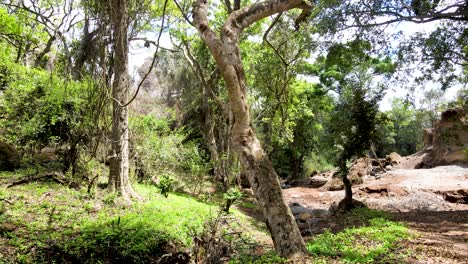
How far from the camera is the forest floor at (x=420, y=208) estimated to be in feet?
19.7

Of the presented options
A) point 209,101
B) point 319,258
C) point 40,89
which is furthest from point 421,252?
point 209,101

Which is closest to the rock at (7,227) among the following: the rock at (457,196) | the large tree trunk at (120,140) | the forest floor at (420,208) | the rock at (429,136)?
the large tree trunk at (120,140)

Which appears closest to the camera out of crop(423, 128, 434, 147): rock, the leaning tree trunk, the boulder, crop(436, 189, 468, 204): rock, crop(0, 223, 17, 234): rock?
the leaning tree trunk

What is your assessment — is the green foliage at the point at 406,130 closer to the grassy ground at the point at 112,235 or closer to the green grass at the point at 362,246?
the green grass at the point at 362,246

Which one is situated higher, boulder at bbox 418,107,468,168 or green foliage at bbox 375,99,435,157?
green foliage at bbox 375,99,435,157

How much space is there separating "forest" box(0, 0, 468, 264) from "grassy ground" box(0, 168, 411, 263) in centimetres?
3

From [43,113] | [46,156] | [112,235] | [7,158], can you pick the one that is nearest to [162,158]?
[46,156]

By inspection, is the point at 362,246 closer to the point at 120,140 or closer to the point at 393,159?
the point at 120,140

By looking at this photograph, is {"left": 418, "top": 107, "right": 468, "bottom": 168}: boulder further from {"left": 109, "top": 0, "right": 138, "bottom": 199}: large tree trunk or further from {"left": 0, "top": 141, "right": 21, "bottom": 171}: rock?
{"left": 0, "top": 141, "right": 21, "bottom": 171}: rock

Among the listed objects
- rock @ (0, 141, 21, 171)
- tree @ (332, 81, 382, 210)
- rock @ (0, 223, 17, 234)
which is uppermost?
tree @ (332, 81, 382, 210)

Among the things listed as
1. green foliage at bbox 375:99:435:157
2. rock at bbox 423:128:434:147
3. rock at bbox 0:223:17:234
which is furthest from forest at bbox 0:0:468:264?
green foliage at bbox 375:99:435:157

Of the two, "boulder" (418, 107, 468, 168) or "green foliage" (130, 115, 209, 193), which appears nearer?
"green foliage" (130, 115, 209, 193)

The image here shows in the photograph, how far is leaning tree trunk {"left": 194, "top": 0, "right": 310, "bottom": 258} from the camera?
178 inches

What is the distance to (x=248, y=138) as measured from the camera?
15.9 feet
